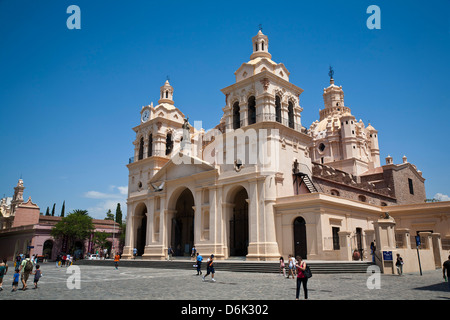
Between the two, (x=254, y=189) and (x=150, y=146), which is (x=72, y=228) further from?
(x=254, y=189)

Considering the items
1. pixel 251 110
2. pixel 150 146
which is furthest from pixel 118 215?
pixel 251 110

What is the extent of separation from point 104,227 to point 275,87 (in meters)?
42.6

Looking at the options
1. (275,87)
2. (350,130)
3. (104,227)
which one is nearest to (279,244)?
(275,87)

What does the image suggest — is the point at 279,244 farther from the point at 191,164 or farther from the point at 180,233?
the point at 180,233

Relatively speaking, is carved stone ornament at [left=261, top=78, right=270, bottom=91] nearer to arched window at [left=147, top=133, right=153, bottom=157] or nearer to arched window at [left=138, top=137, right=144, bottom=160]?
arched window at [left=147, top=133, right=153, bottom=157]

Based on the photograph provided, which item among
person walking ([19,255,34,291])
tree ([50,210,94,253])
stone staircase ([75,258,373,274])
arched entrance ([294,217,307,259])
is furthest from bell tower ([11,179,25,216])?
person walking ([19,255,34,291])

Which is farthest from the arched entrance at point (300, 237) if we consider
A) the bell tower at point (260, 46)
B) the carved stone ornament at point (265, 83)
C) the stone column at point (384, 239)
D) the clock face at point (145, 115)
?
the clock face at point (145, 115)

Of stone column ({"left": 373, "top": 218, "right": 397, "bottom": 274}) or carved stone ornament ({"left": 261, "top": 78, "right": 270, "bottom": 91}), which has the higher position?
carved stone ornament ({"left": 261, "top": 78, "right": 270, "bottom": 91})

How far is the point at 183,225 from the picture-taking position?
38438 mm

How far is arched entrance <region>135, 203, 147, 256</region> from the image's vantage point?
40028 mm

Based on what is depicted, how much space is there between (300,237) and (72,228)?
35.5 metres

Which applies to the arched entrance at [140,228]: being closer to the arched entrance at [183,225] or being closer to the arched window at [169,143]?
the arched entrance at [183,225]

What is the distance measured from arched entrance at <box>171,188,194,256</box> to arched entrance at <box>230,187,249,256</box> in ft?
18.4

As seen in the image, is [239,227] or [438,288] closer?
[438,288]
